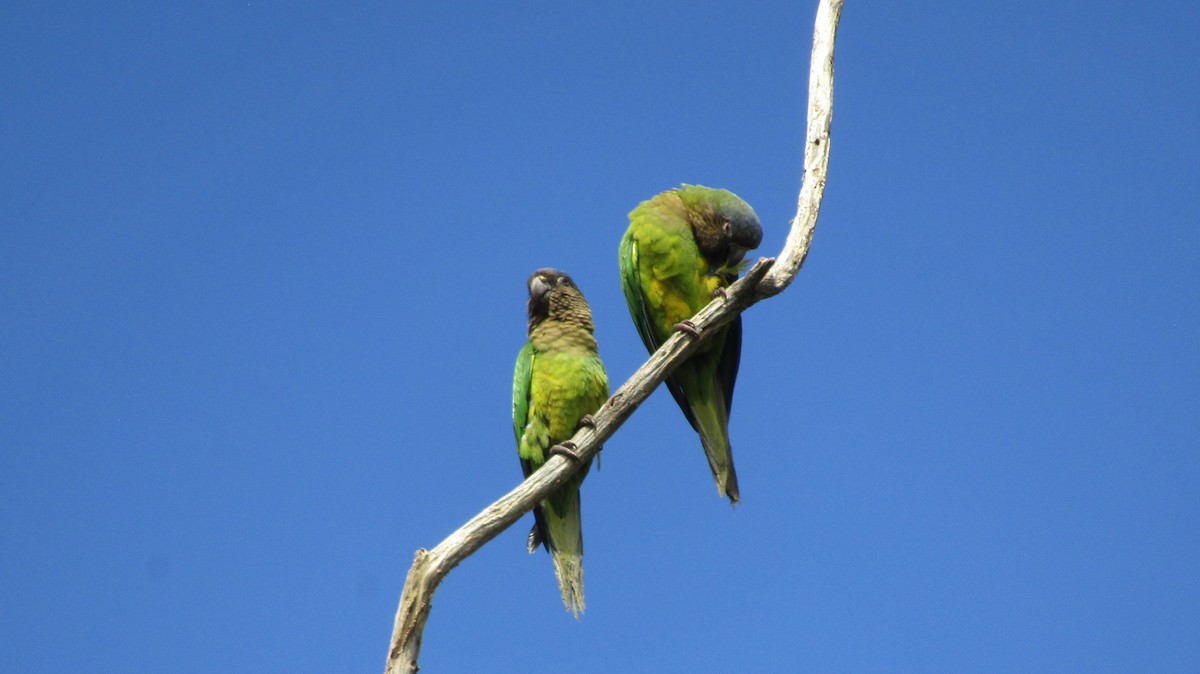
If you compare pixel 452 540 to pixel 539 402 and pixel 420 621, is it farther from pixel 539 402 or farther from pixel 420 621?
pixel 539 402

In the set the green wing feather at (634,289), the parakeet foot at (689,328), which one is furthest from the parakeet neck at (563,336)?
the parakeet foot at (689,328)

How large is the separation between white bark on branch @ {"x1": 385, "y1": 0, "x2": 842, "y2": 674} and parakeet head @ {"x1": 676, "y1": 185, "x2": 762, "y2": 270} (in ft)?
1.84

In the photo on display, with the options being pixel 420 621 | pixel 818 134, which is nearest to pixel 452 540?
pixel 420 621

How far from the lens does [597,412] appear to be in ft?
19.9

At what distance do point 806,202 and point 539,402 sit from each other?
1.92 metres

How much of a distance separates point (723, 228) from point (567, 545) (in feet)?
7.05

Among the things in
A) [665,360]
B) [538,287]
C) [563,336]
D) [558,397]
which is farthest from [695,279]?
[558,397]

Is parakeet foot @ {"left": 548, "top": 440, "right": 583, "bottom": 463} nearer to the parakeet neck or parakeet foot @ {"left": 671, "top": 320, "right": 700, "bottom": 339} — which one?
the parakeet neck

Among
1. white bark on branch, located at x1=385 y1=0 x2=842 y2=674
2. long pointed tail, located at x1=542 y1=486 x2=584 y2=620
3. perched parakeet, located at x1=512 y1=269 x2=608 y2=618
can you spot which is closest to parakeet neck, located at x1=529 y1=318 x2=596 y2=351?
perched parakeet, located at x1=512 y1=269 x2=608 y2=618

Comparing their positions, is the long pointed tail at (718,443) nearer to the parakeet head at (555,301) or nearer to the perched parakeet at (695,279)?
the perched parakeet at (695,279)

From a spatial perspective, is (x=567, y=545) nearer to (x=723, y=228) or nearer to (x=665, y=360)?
(x=665, y=360)

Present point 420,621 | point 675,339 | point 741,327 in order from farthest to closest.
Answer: point 741,327 → point 675,339 → point 420,621

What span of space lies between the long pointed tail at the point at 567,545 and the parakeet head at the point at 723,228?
1693 mm

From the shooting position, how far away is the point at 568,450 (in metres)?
5.89
